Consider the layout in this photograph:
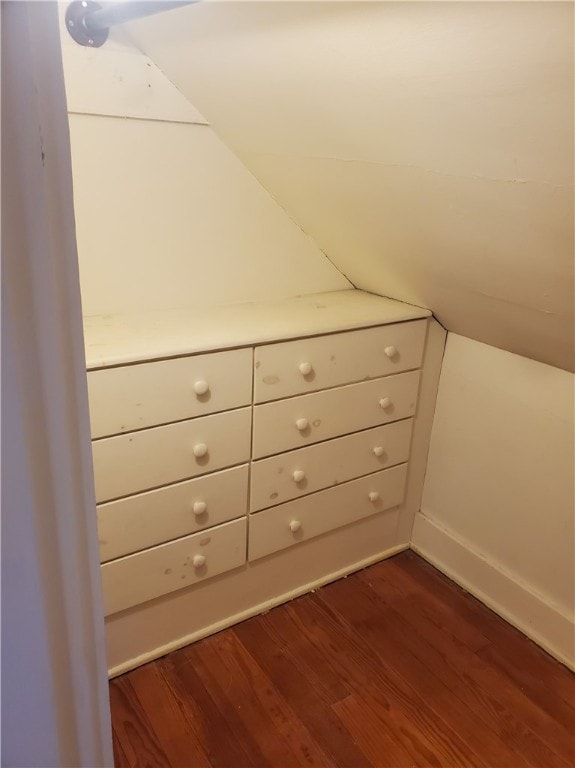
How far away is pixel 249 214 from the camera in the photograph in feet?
6.14

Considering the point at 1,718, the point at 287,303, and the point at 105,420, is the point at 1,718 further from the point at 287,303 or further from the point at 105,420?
the point at 287,303

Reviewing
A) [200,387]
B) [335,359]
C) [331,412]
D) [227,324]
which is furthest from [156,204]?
[331,412]

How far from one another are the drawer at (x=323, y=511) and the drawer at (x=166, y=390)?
1.40 ft

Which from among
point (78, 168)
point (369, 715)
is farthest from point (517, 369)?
point (78, 168)

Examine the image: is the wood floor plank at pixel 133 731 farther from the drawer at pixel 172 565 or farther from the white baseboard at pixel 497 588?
the white baseboard at pixel 497 588

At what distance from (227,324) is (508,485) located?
1.03m

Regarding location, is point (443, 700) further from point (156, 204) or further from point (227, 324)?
point (156, 204)

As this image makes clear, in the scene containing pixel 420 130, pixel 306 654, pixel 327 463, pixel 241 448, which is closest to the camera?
pixel 420 130

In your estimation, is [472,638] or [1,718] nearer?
[1,718]

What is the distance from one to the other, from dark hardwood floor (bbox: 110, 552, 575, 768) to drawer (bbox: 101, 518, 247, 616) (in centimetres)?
25

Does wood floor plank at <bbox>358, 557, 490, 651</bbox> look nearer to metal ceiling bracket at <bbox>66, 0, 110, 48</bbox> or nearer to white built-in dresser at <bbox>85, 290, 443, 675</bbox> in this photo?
white built-in dresser at <bbox>85, 290, 443, 675</bbox>

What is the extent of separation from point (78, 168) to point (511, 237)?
3.52ft

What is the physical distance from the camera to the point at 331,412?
1.85 m

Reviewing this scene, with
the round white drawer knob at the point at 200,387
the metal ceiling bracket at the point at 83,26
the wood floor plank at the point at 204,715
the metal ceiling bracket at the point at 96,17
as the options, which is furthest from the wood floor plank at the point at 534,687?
the metal ceiling bracket at the point at 83,26
